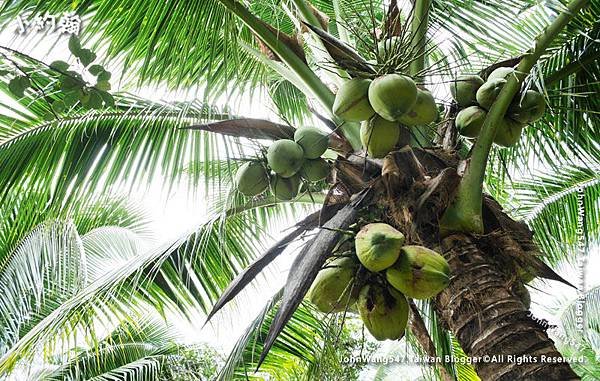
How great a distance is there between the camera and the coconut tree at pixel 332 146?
1.72 metres

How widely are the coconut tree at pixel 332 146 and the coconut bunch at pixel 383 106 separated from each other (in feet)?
0.23

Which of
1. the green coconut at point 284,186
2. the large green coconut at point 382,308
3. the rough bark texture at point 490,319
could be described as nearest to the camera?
the rough bark texture at point 490,319

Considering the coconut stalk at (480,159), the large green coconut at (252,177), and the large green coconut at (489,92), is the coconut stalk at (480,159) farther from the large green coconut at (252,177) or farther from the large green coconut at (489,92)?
the large green coconut at (252,177)

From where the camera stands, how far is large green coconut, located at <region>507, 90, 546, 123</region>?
1.97 metres

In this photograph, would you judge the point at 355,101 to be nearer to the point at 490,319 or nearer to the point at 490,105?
the point at 490,105

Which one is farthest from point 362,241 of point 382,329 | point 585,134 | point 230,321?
point 230,321

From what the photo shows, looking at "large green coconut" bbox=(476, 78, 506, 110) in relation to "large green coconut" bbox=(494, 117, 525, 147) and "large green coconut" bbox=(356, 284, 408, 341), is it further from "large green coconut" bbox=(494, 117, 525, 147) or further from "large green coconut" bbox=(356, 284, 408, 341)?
"large green coconut" bbox=(356, 284, 408, 341)

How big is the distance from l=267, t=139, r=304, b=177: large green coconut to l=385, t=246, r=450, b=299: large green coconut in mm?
504

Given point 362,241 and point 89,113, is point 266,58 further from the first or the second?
point 362,241

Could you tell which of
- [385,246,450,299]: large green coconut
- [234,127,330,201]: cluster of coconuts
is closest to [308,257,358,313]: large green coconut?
[385,246,450,299]: large green coconut

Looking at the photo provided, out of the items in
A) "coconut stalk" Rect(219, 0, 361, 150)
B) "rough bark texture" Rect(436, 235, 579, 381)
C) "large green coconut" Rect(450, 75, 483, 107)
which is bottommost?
"rough bark texture" Rect(436, 235, 579, 381)

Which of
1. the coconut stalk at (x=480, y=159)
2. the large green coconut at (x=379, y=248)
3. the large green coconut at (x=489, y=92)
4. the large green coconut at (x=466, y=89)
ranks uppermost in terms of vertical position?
the large green coconut at (x=466, y=89)

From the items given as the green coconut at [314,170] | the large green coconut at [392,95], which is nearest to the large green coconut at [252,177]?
the green coconut at [314,170]

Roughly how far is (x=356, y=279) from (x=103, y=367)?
225 inches
